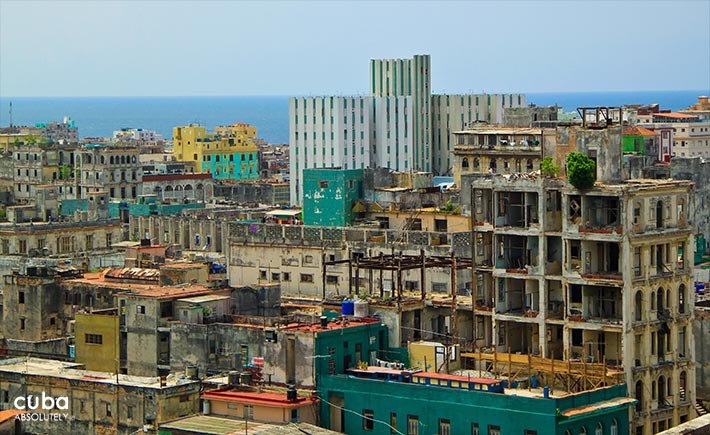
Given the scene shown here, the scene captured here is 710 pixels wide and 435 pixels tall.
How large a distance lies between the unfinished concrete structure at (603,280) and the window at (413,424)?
7.49 metres

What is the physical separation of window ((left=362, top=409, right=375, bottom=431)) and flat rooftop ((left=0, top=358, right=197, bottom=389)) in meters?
9.00

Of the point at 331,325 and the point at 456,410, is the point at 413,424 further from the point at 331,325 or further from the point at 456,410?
the point at 331,325

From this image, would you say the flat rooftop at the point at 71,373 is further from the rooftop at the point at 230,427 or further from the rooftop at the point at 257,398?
the rooftop at the point at 230,427

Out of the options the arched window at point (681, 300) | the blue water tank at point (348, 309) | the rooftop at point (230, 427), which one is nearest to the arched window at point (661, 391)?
the arched window at point (681, 300)

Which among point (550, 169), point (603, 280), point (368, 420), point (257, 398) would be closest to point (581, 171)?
point (603, 280)

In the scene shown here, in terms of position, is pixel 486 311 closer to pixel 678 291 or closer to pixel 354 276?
pixel 678 291

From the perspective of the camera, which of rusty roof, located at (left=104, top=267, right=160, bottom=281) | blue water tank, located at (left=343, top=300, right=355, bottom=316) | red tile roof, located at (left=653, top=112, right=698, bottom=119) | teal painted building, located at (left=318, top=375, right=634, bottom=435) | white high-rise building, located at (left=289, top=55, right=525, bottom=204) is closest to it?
teal painted building, located at (left=318, top=375, right=634, bottom=435)

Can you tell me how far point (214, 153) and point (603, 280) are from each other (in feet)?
406

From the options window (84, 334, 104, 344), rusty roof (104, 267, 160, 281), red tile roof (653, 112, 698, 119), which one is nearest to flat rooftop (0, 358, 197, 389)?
window (84, 334, 104, 344)

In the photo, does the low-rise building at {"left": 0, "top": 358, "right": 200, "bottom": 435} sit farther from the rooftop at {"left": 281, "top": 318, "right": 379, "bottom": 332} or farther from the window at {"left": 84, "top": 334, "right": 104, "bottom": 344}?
the rooftop at {"left": 281, "top": 318, "right": 379, "bottom": 332}

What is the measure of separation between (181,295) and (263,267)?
14.1 m

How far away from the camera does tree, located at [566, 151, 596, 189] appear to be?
237ft

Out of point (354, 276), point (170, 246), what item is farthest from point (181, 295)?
point (170, 246)

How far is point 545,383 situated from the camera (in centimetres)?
7088
